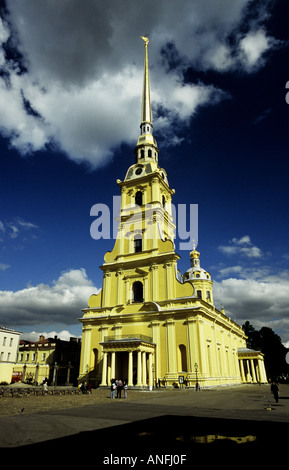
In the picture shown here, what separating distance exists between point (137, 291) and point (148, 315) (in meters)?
4.30

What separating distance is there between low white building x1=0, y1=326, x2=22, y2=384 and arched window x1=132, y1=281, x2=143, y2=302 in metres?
23.0

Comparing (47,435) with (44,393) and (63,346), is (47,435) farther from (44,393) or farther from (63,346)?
(63,346)

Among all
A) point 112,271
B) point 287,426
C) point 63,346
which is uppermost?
point 112,271

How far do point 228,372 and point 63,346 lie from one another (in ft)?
105

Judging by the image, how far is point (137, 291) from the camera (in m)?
40.4

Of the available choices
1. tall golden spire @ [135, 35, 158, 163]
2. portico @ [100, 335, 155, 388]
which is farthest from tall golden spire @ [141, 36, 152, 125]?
portico @ [100, 335, 155, 388]

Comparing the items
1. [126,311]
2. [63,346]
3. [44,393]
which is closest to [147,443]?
[44,393]

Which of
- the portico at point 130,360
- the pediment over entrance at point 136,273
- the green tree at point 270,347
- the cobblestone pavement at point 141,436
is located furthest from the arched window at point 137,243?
the green tree at point 270,347

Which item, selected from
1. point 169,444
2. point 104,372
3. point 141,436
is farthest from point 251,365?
point 169,444

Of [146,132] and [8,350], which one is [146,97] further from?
[8,350]

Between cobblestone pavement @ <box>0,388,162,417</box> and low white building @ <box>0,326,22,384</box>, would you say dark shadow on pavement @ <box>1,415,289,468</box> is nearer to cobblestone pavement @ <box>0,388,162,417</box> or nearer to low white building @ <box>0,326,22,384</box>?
cobblestone pavement @ <box>0,388,162,417</box>

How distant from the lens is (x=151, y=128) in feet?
180

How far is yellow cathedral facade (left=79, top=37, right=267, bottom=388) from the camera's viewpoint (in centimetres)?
3375

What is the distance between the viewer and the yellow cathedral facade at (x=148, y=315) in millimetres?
33750
